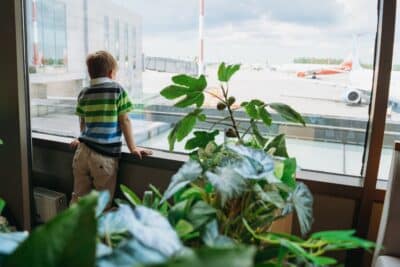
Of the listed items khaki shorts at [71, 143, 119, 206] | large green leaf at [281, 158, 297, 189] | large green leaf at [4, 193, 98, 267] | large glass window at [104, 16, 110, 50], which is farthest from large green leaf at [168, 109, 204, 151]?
large glass window at [104, 16, 110, 50]

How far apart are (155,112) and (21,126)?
35.7 inches

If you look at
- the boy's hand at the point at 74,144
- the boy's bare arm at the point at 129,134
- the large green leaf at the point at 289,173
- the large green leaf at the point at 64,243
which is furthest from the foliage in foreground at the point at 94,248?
the boy's hand at the point at 74,144

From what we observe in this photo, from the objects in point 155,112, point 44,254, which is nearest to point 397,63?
point 155,112

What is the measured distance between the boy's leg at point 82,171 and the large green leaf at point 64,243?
1.79 metres

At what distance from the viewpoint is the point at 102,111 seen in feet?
7.30

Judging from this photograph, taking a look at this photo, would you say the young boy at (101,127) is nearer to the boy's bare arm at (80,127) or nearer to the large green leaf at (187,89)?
the boy's bare arm at (80,127)

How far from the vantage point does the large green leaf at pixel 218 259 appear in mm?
427

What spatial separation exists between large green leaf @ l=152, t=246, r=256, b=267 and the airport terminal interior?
586mm

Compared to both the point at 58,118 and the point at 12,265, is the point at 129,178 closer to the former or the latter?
the point at 58,118

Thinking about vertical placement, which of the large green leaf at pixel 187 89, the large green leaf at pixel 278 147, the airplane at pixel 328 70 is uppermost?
the airplane at pixel 328 70

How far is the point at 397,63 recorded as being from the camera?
6.21 ft

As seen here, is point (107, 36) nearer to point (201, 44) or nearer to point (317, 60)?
point (201, 44)

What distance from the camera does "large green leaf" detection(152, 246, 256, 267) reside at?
43 cm

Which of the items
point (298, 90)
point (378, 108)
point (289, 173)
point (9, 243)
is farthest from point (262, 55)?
point (9, 243)
